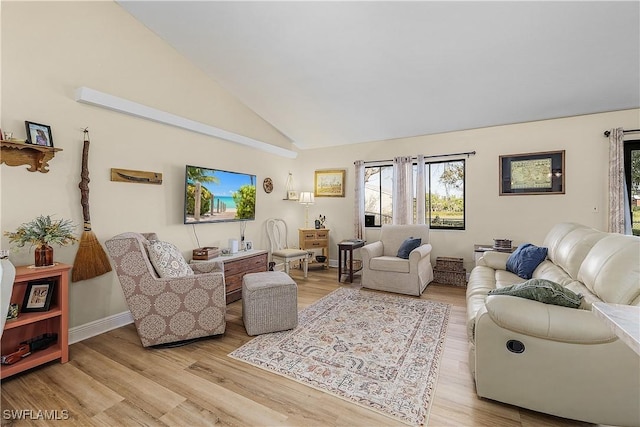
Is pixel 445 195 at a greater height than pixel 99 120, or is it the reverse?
pixel 99 120

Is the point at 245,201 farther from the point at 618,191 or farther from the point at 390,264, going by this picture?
the point at 618,191

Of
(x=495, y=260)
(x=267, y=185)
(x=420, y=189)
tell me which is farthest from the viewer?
(x=267, y=185)

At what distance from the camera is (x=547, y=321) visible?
1.52 metres

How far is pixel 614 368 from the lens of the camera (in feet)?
4.76

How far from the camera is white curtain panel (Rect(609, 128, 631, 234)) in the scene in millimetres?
3441

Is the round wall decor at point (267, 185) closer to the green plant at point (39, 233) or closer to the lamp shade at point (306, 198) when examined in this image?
the lamp shade at point (306, 198)

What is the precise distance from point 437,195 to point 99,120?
462 cm

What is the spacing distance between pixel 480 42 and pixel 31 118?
3.98 m

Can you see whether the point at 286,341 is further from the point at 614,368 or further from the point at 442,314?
the point at 614,368

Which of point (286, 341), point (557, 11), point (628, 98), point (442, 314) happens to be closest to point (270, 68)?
point (557, 11)

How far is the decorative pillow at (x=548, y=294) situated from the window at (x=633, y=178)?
3.01 meters

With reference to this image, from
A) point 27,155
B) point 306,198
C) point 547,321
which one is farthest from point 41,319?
point 306,198

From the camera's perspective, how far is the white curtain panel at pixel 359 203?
5.17 metres

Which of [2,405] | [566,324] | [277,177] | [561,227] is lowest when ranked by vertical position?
[2,405]
